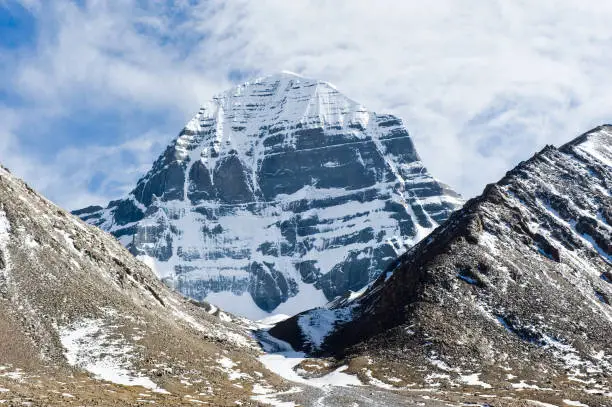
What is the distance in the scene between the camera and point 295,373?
118125mm

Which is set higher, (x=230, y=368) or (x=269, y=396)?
(x=230, y=368)

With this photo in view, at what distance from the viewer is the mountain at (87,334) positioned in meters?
79.3

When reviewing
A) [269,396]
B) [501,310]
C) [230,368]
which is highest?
[501,310]

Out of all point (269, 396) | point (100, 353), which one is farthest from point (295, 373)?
point (100, 353)

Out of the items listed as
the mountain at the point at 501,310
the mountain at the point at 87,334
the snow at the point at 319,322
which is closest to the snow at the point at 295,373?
the mountain at the point at 501,310

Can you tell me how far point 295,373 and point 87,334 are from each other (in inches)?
1361

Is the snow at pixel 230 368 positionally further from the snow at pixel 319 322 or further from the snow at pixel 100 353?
the snow at pixel 319 322

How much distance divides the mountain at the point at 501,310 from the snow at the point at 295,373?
2834 millimetres

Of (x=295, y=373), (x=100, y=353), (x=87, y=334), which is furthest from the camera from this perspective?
(x=295, y=373)

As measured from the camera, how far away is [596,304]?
135 metres

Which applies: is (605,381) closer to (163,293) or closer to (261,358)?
(261,358)

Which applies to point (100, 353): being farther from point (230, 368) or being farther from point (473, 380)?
point (473, 380)

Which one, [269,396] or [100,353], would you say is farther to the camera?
[100,353]

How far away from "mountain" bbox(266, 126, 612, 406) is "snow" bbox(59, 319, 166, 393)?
35401 mm
